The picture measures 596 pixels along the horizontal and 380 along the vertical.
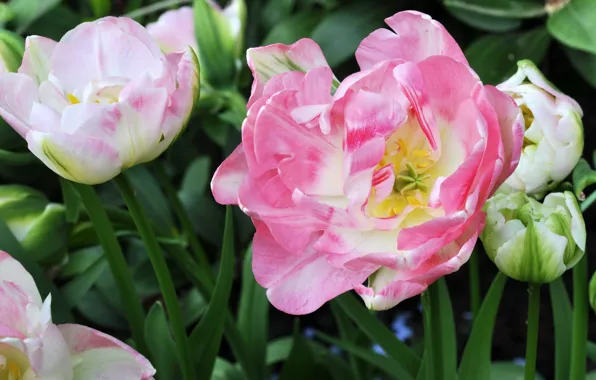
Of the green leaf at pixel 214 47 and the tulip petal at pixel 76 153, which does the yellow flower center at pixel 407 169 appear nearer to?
the tulip petal at pixel 76 153

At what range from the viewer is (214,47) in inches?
21.0

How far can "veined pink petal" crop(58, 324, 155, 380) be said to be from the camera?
33 cm

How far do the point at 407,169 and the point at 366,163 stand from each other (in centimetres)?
5

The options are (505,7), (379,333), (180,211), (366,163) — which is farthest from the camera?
(505,7)

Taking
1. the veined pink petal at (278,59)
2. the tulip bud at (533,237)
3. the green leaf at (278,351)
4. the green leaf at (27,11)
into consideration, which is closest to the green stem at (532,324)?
the tulip bud at (533,237)

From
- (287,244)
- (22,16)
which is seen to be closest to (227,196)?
(287,244)

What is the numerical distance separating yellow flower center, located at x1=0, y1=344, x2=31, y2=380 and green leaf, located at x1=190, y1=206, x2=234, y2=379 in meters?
0.10

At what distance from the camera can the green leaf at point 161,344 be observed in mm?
395

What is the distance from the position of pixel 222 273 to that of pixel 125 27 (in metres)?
0.13

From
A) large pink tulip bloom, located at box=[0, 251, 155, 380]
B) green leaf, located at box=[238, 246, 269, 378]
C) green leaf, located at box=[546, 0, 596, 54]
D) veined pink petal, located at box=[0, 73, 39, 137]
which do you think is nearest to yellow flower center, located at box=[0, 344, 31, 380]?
large pink tulip bloom, located at box=[0, 251, 155, 380]

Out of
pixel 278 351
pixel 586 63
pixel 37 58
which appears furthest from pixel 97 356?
pixel 586 63

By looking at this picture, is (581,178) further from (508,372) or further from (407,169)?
(508,372)

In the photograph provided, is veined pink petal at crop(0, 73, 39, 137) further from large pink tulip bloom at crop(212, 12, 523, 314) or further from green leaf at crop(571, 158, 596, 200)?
green leaf at crop(571, 158, 596, 200)

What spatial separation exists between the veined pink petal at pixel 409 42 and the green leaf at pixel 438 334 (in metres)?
0.09
